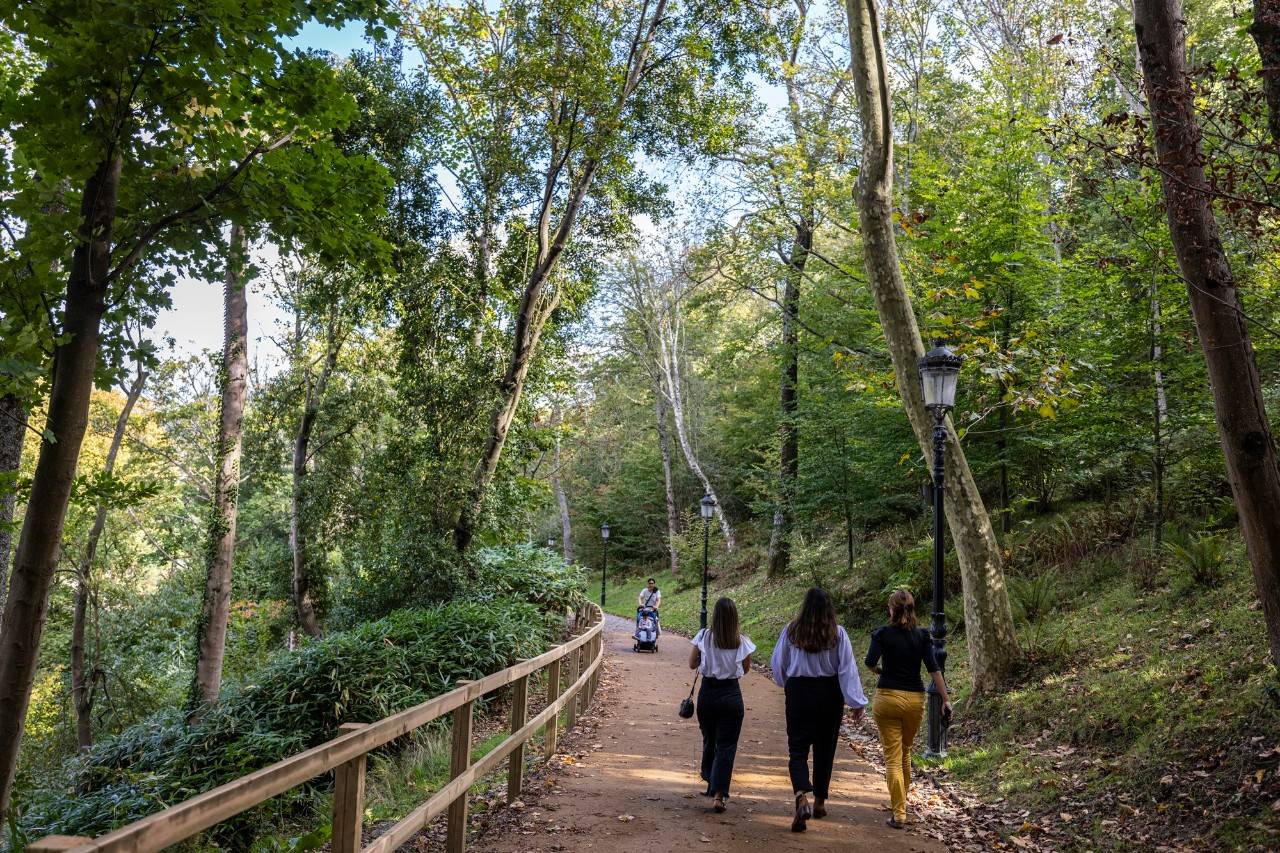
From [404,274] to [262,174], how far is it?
40.9 feet

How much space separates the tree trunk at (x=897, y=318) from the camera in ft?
33.4

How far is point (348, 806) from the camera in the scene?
3.69 metres

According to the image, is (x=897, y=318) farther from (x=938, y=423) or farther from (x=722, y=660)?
(x=722, y=660)

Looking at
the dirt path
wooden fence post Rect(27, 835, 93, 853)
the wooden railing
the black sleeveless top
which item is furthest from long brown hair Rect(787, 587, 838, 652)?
wooden fence post Rect(27, 835, 93, 853)

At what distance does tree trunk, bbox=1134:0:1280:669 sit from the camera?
228 inches

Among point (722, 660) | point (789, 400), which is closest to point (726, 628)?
point (722, 660)

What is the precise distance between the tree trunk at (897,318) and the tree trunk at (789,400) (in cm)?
1108

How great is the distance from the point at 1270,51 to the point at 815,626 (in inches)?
195

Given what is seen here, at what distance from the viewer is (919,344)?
10805 millimetres

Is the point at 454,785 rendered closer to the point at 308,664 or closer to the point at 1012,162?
the point at 308,664

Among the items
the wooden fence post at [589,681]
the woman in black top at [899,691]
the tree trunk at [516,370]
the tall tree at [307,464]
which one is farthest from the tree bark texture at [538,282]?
the woman in black top at [899,691]

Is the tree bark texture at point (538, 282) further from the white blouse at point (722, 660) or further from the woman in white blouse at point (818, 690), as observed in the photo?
the woman in white blouse at point (818, 690)

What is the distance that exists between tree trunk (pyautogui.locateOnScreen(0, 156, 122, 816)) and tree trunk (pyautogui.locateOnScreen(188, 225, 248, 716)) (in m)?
9.02

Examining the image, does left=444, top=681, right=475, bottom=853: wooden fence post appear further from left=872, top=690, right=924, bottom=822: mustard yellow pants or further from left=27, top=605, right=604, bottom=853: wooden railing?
left=872, top=690, right=924, bottom=822: mustard yellow pants
